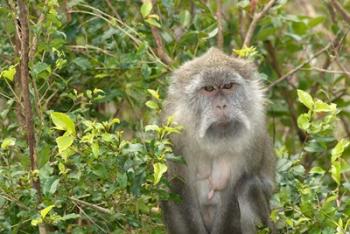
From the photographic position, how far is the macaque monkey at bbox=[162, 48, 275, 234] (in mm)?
6152

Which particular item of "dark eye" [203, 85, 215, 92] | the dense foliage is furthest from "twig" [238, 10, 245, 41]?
"dark eye" [203, 85, 215, 92]

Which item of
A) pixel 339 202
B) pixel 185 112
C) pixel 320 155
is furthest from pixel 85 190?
pixel 320 155

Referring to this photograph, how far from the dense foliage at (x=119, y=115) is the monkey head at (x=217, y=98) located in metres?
0.21

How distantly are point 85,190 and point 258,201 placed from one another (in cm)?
146

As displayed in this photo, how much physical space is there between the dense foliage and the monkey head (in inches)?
8.1

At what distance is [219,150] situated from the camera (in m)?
6.23

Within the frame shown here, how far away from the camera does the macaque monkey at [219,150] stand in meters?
6.15

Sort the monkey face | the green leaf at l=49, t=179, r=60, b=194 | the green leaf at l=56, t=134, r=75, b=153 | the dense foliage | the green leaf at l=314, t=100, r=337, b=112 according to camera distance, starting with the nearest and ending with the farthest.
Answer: the green leaf at l=56, t=134, r=75, b=153 < the green leaf at l=49, t=179, r=60, b=194 < the dense foliage < the green leaf at l=314, t=100, r=337, b=112 < the monkey face

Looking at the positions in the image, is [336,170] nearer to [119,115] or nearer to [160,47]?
[160,47]

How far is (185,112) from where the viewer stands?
6.39m

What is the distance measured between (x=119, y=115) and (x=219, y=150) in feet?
7.11

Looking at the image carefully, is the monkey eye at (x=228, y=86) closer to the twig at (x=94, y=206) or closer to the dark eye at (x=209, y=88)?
the dark eye at (x=209, y=88)

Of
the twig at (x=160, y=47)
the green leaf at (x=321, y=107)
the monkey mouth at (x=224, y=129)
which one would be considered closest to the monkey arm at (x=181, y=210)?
the monkey mouth at (x=224, y=129)

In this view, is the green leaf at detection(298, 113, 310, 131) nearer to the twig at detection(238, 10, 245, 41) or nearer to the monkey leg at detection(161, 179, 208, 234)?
the monkey leg at detection(161, 179, 208, 234)
